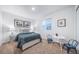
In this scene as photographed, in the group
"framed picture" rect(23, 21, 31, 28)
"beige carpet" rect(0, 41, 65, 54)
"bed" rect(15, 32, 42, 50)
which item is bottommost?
"beige carpet" rect(0, 41, 65, 54)

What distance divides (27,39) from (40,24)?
37 cm

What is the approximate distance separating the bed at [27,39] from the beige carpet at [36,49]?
75 millimetres

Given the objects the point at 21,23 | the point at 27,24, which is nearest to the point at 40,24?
the point at 27,24

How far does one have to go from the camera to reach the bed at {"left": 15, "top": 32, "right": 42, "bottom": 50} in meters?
1.56

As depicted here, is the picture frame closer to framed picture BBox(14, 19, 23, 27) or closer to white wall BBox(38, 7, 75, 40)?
white wall BBox(38, 7, 75, 40)

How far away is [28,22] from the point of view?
163cm

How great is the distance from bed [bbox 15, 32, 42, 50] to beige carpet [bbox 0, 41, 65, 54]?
8 cm

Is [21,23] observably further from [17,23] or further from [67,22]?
[67,22]

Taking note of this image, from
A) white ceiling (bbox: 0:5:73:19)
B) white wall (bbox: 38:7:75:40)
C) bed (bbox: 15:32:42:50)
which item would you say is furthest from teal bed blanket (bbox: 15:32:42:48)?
white ceiling (bbox: 0:5:73:19)

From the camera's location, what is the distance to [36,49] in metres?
1.61

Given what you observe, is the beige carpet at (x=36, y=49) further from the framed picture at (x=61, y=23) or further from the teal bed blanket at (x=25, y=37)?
the framed picture at (x=61, y=23)

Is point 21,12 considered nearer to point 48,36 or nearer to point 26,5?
point 26,5
